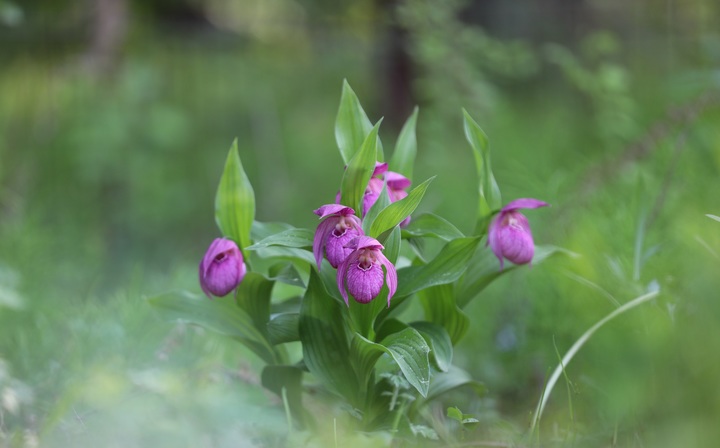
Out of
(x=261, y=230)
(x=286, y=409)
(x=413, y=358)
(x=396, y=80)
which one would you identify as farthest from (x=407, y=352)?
(x=396, y=80)

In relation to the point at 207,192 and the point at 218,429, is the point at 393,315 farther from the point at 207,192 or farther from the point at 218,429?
the point at 207,192

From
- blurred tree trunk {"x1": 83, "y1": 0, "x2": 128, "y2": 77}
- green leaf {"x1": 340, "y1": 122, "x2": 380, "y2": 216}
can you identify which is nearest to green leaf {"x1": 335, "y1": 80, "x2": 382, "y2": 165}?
green leaf {"x1": 340, "y1": 122, "x2": 380, "y2": 216}

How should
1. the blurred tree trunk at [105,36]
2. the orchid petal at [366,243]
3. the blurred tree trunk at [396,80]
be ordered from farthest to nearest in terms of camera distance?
the blurred tree trunk at [396,80] < the blurred tree trunk at [105,36] < the orchid petal at [366,243]

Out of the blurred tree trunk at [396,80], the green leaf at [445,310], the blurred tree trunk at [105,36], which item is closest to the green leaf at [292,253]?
the green leaf at [445,310]

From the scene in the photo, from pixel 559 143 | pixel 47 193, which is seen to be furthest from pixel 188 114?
pixel 559 143

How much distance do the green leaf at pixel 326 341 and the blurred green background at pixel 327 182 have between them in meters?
0.11

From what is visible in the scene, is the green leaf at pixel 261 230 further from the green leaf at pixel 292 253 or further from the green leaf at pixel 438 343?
the green leaf at pixel 438 343

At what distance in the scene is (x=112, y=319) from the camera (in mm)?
1845

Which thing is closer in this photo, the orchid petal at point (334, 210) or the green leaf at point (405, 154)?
the orchid petal at point (334, 210)

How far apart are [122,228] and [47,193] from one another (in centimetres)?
56

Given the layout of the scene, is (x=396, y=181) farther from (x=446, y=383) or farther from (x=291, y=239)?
(x=446, y=383)

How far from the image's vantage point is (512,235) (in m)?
1.18

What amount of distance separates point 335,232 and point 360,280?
0.30 ft

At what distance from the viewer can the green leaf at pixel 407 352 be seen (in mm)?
1069
